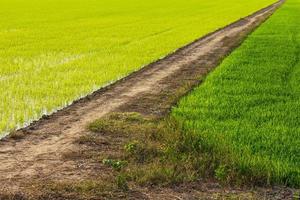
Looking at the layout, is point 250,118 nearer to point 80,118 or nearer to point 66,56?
point 80,118

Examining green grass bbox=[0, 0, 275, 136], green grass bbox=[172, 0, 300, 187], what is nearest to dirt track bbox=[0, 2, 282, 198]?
green grass bbox=[0, 0, 275, 136]

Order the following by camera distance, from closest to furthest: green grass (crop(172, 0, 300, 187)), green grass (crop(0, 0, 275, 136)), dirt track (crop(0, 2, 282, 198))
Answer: green grass (crop(172, 0, 300, 187)), dirt track (crop(0, 2, 282, 198)), green grass (crop(0, 0, 275, 136))

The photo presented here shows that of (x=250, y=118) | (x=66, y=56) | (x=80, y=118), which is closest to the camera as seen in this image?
(x=250, y=118)

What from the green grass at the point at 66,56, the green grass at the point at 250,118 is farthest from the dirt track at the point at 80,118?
the green grass at the point at 250,118

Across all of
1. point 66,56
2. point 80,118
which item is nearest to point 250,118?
point 80,118

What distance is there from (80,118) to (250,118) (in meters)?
3.20

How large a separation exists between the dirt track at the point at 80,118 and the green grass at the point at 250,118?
0.92 metres

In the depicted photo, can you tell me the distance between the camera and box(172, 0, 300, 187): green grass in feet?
24.8

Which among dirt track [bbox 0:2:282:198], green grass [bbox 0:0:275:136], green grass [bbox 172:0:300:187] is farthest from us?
green grass [bbox 0:0:275:136]

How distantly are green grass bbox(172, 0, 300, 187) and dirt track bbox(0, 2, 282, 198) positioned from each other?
A: 0.92 metres

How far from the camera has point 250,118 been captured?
10.2 metres

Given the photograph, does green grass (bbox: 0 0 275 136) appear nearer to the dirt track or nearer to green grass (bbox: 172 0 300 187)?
the dirt track

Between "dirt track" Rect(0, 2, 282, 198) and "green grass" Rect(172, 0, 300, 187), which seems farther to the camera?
"dirt track" Rect(0, 2, 282, 198)

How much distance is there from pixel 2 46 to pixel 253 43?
10279 millimetres
